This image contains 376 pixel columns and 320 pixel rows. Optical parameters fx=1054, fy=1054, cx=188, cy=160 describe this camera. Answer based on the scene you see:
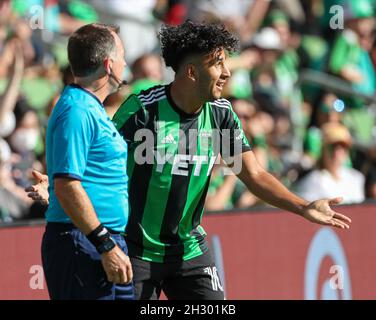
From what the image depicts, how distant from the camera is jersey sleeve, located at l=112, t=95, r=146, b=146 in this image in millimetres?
6141

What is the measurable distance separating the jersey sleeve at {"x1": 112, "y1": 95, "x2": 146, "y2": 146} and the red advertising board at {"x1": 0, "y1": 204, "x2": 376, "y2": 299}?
106 inches

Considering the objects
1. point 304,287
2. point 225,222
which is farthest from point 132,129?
point 304,287

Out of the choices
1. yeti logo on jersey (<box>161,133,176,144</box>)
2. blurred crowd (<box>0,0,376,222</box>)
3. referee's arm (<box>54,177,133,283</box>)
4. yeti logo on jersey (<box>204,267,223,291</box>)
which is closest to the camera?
referee's arm (<box>54,177,133,283</box>)

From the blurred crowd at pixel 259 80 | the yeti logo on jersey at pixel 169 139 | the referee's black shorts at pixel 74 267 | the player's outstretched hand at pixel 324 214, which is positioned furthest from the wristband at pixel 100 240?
the blurred crowd at pixel 259 80

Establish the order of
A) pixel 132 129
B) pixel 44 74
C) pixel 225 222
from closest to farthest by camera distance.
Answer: pixel 132 129 → pixel 225 222 → pixel 44 74

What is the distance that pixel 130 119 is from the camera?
20.3 feet

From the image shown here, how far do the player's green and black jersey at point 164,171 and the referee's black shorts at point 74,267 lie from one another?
96cm

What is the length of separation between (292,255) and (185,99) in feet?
10.4

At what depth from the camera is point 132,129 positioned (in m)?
6.16

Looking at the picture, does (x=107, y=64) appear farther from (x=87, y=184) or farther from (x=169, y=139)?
(x=169, y=139)

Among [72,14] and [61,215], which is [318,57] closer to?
[72,14]

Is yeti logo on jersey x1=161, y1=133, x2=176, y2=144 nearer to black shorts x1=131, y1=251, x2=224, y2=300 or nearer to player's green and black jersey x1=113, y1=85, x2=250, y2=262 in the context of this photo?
player's green and black jersey x1=113, y1=85, x2=250, y2=262

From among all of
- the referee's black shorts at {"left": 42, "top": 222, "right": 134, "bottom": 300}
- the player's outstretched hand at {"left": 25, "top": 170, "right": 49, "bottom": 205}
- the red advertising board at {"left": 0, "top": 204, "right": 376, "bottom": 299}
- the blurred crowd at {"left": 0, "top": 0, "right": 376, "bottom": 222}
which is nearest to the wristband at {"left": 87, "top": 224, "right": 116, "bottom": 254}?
the referee's black shorts at {"left": 42, "top": 222, "right": 134, "bottom": 300}

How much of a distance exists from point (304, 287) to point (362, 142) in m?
3.29
